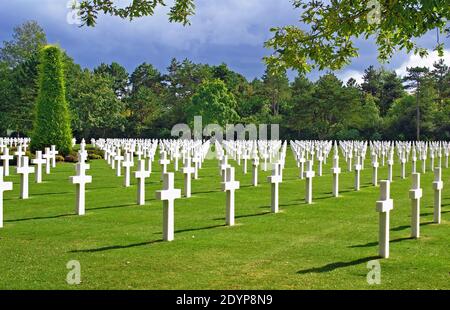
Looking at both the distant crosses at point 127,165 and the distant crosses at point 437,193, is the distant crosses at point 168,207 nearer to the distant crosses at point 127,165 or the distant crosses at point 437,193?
the distant crosses at point 437,193

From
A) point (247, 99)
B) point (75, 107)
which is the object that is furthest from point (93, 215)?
point (247, 99)

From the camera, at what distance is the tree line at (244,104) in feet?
187

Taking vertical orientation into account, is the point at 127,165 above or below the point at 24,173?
above

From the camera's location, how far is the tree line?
56969mm

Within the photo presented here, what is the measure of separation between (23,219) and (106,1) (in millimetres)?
4100

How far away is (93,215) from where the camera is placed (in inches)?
443

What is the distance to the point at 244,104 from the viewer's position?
72.7m

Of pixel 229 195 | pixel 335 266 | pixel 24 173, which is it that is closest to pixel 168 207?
pixel 229 195

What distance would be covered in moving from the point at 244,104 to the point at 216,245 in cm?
6491

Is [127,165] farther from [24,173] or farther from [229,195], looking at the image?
[229,195]

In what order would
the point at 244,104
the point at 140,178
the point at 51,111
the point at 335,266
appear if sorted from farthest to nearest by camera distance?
the point at 244,104 < the point at 51,111 < the point at 140,178 < the point at 335,266

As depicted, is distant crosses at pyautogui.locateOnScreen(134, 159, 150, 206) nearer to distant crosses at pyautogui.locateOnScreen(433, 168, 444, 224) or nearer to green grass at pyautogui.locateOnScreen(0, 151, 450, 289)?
green grass at pyautogui.locateOnScreen(0, 151, 450, 289)

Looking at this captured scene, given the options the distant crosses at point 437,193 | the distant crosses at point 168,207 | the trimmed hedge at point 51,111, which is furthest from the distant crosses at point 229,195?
the trimmed hedge at point 51,111
